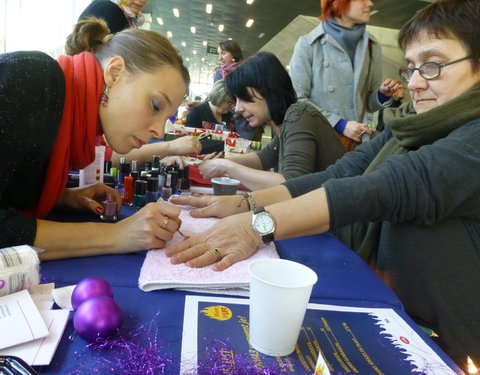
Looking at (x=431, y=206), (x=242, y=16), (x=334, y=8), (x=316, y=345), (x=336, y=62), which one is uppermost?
(x=242, y=16)

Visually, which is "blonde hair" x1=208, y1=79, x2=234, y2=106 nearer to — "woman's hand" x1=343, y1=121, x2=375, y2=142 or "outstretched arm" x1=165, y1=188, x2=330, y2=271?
"woman's hand" x1=343, y1=121, x2=375, y2=142

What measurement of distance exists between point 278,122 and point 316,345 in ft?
5.53

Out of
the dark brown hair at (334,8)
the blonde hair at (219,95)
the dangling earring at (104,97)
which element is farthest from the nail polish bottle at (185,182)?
the blonde hair at (219,95)

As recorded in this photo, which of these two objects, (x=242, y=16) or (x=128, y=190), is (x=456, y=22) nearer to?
(x=128, y=190)

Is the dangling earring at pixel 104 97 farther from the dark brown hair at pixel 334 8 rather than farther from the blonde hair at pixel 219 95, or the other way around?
the blonde hair at pixel 219 95

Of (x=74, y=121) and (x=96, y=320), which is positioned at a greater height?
(x=74, y=121)

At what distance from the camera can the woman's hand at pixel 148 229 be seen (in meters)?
0.90

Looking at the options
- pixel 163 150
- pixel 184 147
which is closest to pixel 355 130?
pixel 184 147

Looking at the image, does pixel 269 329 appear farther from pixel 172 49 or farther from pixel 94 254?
pixel 172 49

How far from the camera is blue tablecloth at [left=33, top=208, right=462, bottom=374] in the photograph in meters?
0.53

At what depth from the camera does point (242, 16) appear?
11.3 metres

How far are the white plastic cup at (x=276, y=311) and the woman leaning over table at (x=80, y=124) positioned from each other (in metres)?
0.40

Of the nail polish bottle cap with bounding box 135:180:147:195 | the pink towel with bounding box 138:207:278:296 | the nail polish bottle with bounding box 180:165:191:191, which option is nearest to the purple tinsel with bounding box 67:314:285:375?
the pink towel with bounding box 138:207:278:296

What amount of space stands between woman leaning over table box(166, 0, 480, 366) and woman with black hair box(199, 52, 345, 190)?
0.79 m
